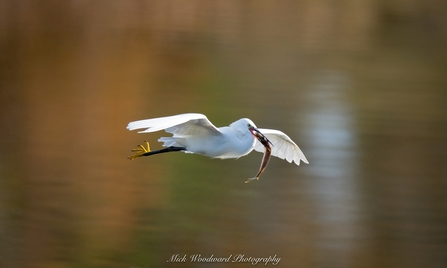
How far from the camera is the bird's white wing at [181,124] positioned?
2186mm

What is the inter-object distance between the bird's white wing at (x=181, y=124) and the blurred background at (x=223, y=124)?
1.30 metres

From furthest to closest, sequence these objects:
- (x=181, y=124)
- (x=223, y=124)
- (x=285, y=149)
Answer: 1. (x=223, y=124)
2. (x=285, y=149)
3. (x=181, y=124)

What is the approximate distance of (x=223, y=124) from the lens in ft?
16.9

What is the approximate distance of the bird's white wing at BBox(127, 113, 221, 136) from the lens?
2.19 meters

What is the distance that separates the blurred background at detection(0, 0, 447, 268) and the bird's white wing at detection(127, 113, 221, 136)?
1.30m

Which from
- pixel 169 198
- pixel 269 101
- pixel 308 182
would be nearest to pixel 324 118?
pixel 269 101

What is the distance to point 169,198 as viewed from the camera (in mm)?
4164

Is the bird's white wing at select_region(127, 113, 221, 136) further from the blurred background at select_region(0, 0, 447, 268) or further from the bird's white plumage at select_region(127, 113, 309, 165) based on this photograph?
the blurred background at select_region(0, 0, 447, 268)

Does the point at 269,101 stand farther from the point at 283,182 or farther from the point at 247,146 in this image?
the point at 247,146

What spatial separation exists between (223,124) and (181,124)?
2.67 metres

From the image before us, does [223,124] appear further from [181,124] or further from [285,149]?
[181,124]

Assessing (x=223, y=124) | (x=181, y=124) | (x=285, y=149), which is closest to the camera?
(x=181, y=124)

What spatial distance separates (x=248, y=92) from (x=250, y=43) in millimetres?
1783

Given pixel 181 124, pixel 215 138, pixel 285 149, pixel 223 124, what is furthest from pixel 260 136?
pixel 223 124
